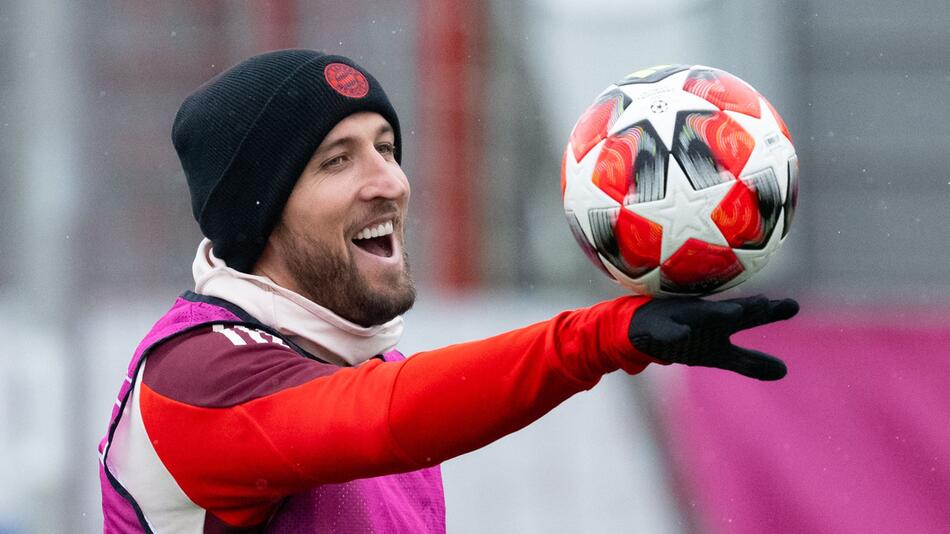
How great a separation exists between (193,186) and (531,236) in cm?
448

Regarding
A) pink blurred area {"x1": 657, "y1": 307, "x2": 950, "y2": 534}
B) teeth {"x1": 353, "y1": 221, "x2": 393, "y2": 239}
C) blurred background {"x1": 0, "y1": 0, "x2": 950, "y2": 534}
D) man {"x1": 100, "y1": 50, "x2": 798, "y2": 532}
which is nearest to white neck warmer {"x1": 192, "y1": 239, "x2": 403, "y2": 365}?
man {"x1": 100, "y1": 50, "x2": 798, "y2": 532}

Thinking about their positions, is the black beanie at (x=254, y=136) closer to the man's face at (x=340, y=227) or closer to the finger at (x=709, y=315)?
the man's face at (x=340, y=227)

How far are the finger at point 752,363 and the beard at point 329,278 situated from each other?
881 mm

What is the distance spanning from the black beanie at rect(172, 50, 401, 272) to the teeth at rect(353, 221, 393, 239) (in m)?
0.20

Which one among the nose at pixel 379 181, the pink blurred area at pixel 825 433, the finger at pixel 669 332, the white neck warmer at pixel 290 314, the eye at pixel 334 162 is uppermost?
the eye at pixel 334 162

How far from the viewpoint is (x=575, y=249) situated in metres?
7.32

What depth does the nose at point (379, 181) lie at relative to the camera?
285 cm

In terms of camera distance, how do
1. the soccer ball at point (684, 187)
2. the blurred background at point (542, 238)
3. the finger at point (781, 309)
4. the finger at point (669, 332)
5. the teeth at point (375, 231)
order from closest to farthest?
the finger at point (669, 332)
the finger at point (781, 309)
the soccer ball at point (684, 187)
the teeth at point (375, 231)
the blurred background at point (542, 238)

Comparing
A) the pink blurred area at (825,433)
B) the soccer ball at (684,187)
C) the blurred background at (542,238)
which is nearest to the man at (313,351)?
the soccer ball at (684,187)

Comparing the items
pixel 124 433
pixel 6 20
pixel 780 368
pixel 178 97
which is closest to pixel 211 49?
pixel 178 97

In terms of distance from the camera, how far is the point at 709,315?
204 cm

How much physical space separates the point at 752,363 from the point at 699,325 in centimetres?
20

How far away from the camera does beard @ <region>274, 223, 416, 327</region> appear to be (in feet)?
9.32

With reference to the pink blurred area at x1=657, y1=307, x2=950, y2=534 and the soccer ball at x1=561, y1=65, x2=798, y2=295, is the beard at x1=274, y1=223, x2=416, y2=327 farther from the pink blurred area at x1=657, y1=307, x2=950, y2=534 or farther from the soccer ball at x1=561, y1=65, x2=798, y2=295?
the pink blurred area at x1=657, y1=307, x2=950, y2=534
